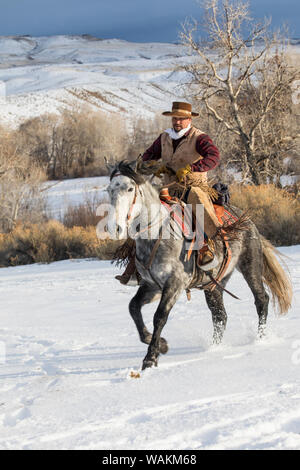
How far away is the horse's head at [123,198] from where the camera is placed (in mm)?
4309

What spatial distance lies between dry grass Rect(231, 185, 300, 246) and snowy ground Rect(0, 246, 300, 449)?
5018 millimetres

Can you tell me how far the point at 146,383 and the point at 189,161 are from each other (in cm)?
235

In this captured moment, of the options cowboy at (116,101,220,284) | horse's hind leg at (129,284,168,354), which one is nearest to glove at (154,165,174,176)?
cowboy at (116,101,220,284)

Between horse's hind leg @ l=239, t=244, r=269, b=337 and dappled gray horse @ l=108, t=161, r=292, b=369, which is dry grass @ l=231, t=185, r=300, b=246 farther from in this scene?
dappled gray horse @ l=108, t=161, r=292, b=369

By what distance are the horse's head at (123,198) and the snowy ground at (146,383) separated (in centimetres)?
139

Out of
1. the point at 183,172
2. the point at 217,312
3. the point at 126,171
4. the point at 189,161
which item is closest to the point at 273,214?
the point at 217,312

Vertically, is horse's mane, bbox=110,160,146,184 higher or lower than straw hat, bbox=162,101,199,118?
lower

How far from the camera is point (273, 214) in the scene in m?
13.8

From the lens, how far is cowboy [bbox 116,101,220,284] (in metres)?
5.32

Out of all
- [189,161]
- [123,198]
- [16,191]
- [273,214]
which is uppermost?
[189,161]

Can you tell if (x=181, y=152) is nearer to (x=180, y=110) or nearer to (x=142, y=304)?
(x=180, y=110)

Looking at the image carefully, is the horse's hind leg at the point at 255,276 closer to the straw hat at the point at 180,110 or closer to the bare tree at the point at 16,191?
the straw hat at the point at 180,110

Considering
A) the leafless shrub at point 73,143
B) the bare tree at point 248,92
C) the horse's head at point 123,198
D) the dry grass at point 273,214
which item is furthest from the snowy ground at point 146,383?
the leafless shrub at point 73,143

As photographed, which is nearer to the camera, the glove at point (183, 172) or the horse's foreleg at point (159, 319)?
the horse's foreleg at point (159, 319)
